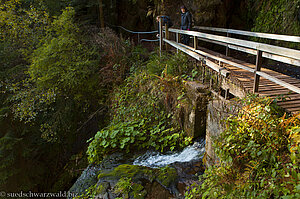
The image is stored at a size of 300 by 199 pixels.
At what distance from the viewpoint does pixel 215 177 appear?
3.62 m

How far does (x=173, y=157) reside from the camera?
5.69 meters

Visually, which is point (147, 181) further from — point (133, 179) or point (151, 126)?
point (151, 126)

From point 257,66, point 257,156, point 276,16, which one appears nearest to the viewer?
point 257,156

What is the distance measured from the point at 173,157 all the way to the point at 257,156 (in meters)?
2.75

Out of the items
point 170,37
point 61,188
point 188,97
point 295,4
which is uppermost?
point 295,4

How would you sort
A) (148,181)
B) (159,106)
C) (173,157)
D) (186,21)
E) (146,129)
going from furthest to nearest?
(186,21)
(159,106)
(146,129)
(173,157)
(148,181)

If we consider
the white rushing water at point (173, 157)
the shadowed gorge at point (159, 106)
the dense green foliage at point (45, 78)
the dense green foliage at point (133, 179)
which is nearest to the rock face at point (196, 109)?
the shadowed gorge at point (159, 106)

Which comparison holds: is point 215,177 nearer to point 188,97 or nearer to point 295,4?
point 188,97

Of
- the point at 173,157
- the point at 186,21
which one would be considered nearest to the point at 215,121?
the point at 173,157

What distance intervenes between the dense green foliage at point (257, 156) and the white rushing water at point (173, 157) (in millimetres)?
1551

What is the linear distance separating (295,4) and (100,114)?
8692 millimetres

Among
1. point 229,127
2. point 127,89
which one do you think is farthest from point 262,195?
point 127,89

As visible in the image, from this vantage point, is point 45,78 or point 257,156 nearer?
point 257,156

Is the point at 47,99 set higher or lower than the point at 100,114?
higher
